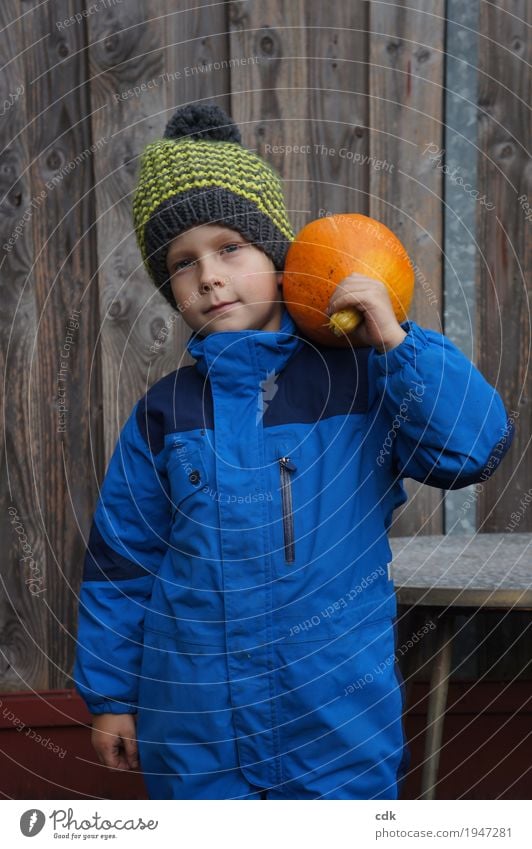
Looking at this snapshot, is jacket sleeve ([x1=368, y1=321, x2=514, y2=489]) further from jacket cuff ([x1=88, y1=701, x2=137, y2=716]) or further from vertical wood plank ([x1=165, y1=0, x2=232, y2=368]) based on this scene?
vertical wood plank ([x1=165, y1=0, x2=232, y2=368])

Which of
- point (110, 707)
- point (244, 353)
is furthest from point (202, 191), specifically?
point (110, 707)

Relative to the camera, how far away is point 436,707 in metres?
1.98

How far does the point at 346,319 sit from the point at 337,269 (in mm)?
94

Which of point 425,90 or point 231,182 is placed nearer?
point 231,182

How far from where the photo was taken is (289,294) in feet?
5.30

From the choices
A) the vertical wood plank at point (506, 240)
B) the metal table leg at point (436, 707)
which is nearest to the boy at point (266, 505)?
the metal table leg at point (436, 707)

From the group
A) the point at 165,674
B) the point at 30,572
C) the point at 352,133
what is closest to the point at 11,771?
the point at 30,572

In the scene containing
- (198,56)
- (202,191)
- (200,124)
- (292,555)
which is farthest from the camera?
(198,56)

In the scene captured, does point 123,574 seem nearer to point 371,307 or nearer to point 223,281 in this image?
point 223,281

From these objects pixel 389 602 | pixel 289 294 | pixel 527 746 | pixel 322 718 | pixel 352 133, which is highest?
pixel 352 133

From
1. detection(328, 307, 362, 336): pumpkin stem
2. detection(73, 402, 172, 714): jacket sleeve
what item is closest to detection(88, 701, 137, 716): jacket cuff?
detection(73, 402, 172, 714): jacket sleeve

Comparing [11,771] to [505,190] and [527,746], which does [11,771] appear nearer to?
[527,746]

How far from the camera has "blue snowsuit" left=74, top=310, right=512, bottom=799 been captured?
147cm

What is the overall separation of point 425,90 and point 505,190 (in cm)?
33
